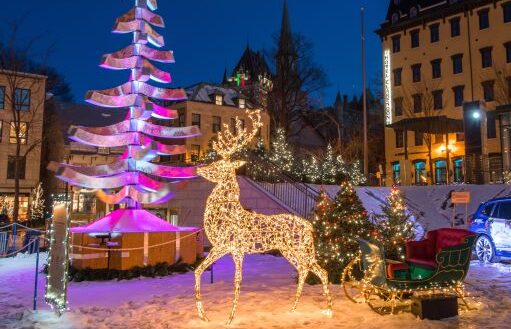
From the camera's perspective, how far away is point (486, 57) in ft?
139

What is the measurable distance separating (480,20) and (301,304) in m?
41.1

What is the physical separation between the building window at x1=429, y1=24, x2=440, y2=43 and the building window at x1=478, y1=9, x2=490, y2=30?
404cm

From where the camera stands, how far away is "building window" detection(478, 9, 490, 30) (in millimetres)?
42562

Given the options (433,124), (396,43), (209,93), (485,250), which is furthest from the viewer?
(209,93)

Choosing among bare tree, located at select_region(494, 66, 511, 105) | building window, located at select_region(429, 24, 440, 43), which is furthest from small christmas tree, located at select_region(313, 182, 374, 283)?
building window, located at select_region(429, 24, 440, 43)

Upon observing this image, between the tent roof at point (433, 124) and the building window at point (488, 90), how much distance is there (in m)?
3.93

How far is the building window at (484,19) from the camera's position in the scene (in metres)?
42.6

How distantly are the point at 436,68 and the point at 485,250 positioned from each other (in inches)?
1332

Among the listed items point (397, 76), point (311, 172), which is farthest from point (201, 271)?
point (397, 76)

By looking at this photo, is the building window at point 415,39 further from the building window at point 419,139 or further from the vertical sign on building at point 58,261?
the vertical sign on building at point 58,261

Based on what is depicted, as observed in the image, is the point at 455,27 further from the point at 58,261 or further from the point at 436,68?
the point at 58,261

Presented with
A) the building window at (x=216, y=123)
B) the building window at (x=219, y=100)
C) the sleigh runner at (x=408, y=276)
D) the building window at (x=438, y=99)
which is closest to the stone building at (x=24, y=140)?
the building window at (x=216, y=123)

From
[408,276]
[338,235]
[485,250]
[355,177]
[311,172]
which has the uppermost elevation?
[311,172]

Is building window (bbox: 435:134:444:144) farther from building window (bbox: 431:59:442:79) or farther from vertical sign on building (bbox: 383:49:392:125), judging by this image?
building window (bbox: 431:59:442:79)
